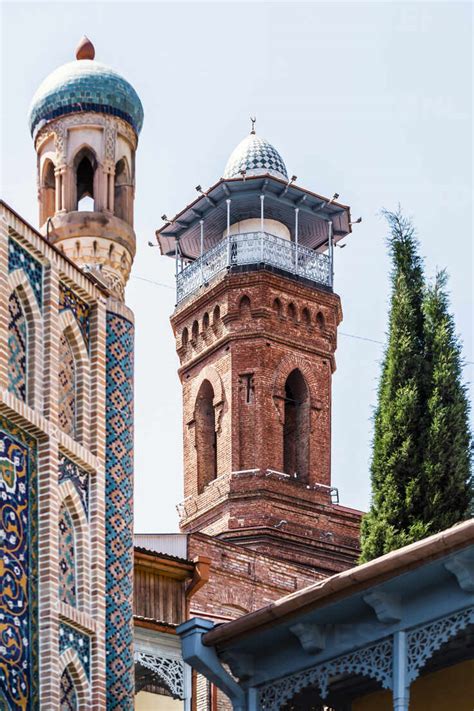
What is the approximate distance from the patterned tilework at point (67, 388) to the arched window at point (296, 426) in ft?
84.7

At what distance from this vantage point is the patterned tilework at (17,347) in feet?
43.7

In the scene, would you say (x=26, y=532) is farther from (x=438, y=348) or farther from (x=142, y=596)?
(x=438, y=348)

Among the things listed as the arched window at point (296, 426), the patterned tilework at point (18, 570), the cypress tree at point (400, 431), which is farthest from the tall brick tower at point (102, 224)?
the arched window at point (296, 426)

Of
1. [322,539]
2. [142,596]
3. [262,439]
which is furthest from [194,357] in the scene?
[142,596]

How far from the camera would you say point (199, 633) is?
14.9m

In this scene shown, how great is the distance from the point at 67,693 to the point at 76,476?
1.59 metres

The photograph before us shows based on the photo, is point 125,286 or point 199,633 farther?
point 125,286

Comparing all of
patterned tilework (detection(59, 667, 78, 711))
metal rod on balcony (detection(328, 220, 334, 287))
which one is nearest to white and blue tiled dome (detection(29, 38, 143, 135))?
patterned tilework (detection(59, 667, 78, 711))

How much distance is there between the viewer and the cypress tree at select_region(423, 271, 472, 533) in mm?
21531

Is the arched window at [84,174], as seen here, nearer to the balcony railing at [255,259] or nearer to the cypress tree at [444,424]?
the cypress tree at [444,424]

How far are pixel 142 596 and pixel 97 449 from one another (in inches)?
240

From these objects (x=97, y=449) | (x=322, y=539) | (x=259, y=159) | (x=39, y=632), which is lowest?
(x=39, y=632)

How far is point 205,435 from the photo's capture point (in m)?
40.9

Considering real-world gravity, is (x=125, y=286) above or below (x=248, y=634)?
above
